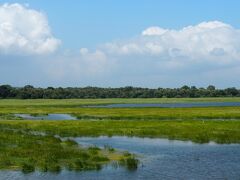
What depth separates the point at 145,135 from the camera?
164 feet

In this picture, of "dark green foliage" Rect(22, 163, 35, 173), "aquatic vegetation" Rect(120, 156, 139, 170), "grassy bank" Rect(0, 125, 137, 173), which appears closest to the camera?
"dark green foliage" Rect(22, 163, 35, 173)

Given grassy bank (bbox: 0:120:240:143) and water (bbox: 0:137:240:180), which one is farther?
grassy bank (bbox: 0:120:240:143)

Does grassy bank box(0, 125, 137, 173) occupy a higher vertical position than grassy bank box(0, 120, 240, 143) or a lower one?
lower

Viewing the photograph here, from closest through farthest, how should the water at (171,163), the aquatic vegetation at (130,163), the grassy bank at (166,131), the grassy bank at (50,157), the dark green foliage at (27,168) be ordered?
the water at (171,163), the dark green foliage at (27,168), the grassy bank at (50,157), the aquatic vegetation at (130,163), the grassy bank at (166,131)

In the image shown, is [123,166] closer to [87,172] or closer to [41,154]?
[87,172]

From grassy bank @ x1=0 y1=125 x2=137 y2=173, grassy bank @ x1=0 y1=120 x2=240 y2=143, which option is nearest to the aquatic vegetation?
grassy bank @ x1=0 y1=125 x2=137 y2=173

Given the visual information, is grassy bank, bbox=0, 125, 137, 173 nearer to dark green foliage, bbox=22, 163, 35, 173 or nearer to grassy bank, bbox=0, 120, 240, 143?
dark green foliage, bbox=22, 163, 35, 173

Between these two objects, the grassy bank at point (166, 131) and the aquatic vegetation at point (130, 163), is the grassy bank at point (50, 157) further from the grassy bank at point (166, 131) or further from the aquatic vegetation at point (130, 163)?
the grassy bank at point (166, 131)

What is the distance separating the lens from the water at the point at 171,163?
1078 inches

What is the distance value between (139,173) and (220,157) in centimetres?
813

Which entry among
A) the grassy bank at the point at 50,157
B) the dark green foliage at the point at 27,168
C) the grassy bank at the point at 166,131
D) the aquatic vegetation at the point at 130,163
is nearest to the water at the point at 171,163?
the aquatic vegetation at the point at 130,163

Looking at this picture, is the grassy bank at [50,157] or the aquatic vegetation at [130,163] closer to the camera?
the grassy bank at [50,157]

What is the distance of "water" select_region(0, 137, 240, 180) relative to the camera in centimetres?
2738

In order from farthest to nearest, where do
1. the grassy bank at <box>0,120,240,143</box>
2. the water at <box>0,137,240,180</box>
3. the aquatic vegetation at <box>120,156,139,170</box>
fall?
1. the grassy bank at <box>0,120,240,143</box>
2. the aquatic vegetation at <box>120,156,139,170</box>
3. the water at <box>0,137,240,180</box>
